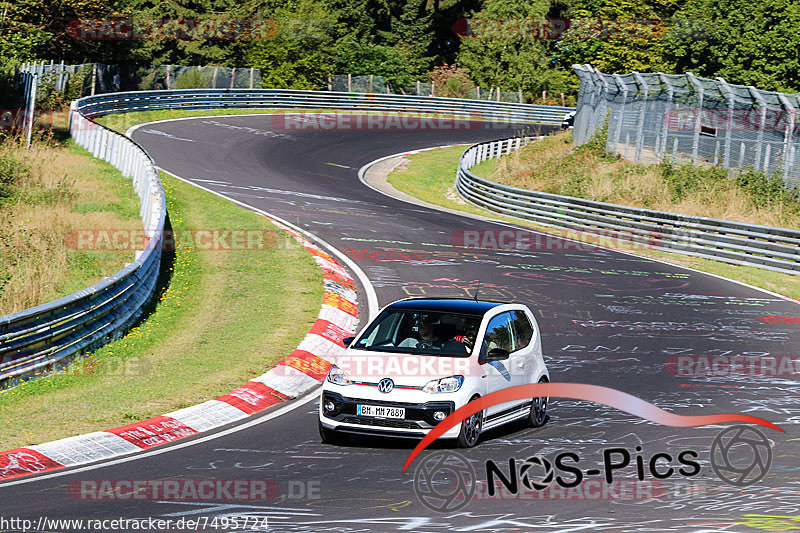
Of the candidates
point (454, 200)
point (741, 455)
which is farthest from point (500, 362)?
point (454, 200)

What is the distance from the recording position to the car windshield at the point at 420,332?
1154 cm

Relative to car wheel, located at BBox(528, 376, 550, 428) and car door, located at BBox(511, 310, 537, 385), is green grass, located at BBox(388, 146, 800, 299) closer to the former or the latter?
car door, located at BBox(511, 310, 537, 385)

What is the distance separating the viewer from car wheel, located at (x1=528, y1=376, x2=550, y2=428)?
39.0 ft

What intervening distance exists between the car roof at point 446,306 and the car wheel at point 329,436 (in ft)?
5.75

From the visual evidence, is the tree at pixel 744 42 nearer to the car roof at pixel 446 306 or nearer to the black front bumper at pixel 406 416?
the car roof at pixel 446 306

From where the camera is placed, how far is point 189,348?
16.1 metres

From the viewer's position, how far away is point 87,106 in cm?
4653

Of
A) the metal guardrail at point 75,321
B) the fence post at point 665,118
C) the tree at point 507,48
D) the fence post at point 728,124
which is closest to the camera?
the metal guardrail at point 75,321

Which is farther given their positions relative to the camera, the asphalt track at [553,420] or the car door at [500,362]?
the car door at [500,362]

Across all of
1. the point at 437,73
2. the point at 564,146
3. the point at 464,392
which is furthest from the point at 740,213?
the point at 437,73

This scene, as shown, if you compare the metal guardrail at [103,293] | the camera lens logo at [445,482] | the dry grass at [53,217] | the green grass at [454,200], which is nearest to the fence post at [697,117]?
the green grass at [454,200]

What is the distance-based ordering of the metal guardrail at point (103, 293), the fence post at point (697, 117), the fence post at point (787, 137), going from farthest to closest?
the fence post at point (697, 117)
the fence post at point (787, 137)
the metal guardrail at point (103, 293)

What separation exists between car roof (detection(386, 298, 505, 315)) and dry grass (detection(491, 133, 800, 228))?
2089 centimetres

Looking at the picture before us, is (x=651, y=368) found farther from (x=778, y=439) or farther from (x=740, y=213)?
(x=740, y=213)
